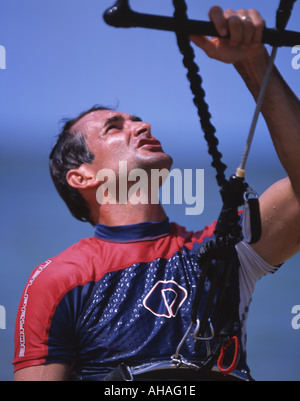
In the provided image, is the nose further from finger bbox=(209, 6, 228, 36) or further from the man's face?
finger bbox=(209, 6, 228, 36)

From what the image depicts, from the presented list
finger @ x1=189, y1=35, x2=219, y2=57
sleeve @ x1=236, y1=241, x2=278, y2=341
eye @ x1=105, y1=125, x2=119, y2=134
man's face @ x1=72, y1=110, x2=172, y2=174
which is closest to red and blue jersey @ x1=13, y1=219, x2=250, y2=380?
sleeve @ x1=236, y1=241, x2=278, y2=341

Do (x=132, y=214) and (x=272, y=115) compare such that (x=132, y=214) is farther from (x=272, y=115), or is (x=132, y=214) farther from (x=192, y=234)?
(x=272, y=115)

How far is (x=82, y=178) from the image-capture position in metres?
1.60

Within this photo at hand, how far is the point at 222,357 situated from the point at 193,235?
0.35 meters

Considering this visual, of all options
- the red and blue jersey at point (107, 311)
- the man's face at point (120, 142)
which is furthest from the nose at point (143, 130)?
the red and blue jersey at point (107, 311)

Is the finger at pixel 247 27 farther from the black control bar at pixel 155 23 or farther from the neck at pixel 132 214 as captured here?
the neck at pixel 132 214

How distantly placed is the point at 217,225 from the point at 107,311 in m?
0.37

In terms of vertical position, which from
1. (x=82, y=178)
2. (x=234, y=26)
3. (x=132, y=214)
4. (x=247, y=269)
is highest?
(x=234, y=26)

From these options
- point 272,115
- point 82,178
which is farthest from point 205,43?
point 82,178

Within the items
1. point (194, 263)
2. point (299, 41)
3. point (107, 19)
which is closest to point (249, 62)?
point (299, 41)

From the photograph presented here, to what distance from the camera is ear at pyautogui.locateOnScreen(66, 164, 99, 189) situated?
1.57 m

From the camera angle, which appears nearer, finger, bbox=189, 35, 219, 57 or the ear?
finger, bbox=189, 35, 219, 57

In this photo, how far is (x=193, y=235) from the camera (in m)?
1.49

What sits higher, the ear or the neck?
the ear
